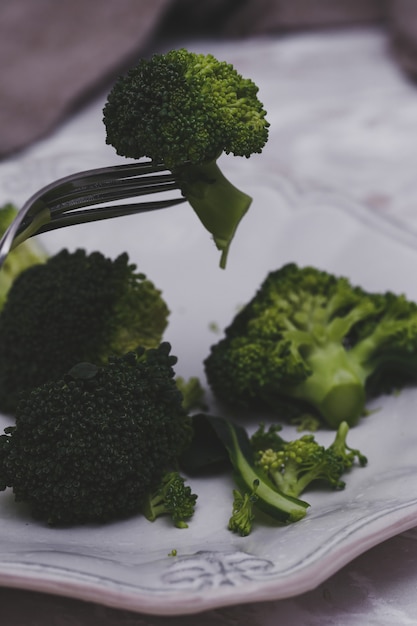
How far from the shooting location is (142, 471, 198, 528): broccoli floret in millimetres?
1229

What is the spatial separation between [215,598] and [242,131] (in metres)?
0.60

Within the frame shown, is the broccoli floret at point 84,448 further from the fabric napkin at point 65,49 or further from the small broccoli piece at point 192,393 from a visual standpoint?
the fabric napkin at point 65,49

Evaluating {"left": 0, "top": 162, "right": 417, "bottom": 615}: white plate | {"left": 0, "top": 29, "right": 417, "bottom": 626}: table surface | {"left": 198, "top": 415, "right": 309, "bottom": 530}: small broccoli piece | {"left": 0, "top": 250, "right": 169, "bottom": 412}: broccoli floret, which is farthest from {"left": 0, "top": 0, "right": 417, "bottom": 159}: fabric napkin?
{"left": 198, "top": 415, "right": 309, "bottom": 530}: small broccoli piece

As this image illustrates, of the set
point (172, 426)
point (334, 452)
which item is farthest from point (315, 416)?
point (172, 426)

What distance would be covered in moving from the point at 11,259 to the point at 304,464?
711 millimetres

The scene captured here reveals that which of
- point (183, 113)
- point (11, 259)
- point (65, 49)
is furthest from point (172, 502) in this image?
point (65, 49)

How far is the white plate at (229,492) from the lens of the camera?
3.22ft

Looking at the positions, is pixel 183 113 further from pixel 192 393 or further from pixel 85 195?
pixel 192 393

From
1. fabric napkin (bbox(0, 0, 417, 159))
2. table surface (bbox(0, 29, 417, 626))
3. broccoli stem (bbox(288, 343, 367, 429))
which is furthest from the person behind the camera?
fabric napkin (bbox(0, 0, 417, 159))

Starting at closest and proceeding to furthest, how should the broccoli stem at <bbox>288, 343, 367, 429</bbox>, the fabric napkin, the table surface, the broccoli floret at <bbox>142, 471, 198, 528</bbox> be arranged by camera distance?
the table surface → the broccoli floret at <bbox>142, 471, 198, 528</bbox> → the broccoli stem at <bbox>288, 343, 367, 429</bbox> → the fabric napkin

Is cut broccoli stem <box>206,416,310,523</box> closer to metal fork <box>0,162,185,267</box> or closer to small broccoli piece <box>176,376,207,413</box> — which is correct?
small broccoli piece <box>176,376,207,413</box>

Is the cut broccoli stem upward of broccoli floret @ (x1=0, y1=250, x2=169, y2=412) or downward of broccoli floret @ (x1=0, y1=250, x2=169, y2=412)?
downward

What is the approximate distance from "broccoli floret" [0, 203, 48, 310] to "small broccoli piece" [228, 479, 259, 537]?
0.65 metres

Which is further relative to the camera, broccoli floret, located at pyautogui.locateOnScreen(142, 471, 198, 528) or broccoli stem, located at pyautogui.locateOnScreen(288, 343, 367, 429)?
broccoli stem, located at pyautogui.locateOnScreen(288, 343, 367, 429)
